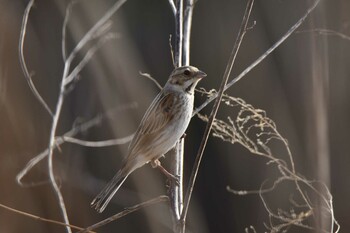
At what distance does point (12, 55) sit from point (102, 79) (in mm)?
912

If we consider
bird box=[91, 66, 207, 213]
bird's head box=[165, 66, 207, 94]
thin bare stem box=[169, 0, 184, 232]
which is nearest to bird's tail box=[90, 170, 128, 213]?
bird box=[91, 66, 207, 213]

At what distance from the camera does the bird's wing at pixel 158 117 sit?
10.1 ft

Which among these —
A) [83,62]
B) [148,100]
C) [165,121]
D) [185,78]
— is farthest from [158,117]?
[148,100]

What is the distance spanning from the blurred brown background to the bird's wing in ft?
5.33

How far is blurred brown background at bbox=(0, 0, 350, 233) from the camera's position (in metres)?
5.09

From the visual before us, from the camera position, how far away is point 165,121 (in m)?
3.08

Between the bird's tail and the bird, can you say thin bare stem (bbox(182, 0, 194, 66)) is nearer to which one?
the bird

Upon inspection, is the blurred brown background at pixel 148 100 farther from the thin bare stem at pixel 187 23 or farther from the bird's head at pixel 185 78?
the thin bare stem at pixel 187 23

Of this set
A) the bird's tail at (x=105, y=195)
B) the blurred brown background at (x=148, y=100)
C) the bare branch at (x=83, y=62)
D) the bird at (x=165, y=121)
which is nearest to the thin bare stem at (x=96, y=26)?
the bare branch at (x=83, y=62)

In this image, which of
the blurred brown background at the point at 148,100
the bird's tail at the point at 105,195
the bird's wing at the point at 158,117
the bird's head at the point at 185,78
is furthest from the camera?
the blurred brown background at the point at 148,100

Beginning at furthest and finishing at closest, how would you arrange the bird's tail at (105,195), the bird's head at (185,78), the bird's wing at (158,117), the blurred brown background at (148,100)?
the blurred brown background at (148,100) → the bird's wing at (158,117) → the bird's head at (185,78) → the bird's tail at (105,195)

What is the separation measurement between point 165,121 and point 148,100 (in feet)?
7.70

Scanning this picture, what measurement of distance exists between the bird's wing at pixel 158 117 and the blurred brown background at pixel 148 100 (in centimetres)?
163

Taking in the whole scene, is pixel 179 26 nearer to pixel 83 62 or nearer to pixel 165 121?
pixel 165 121
